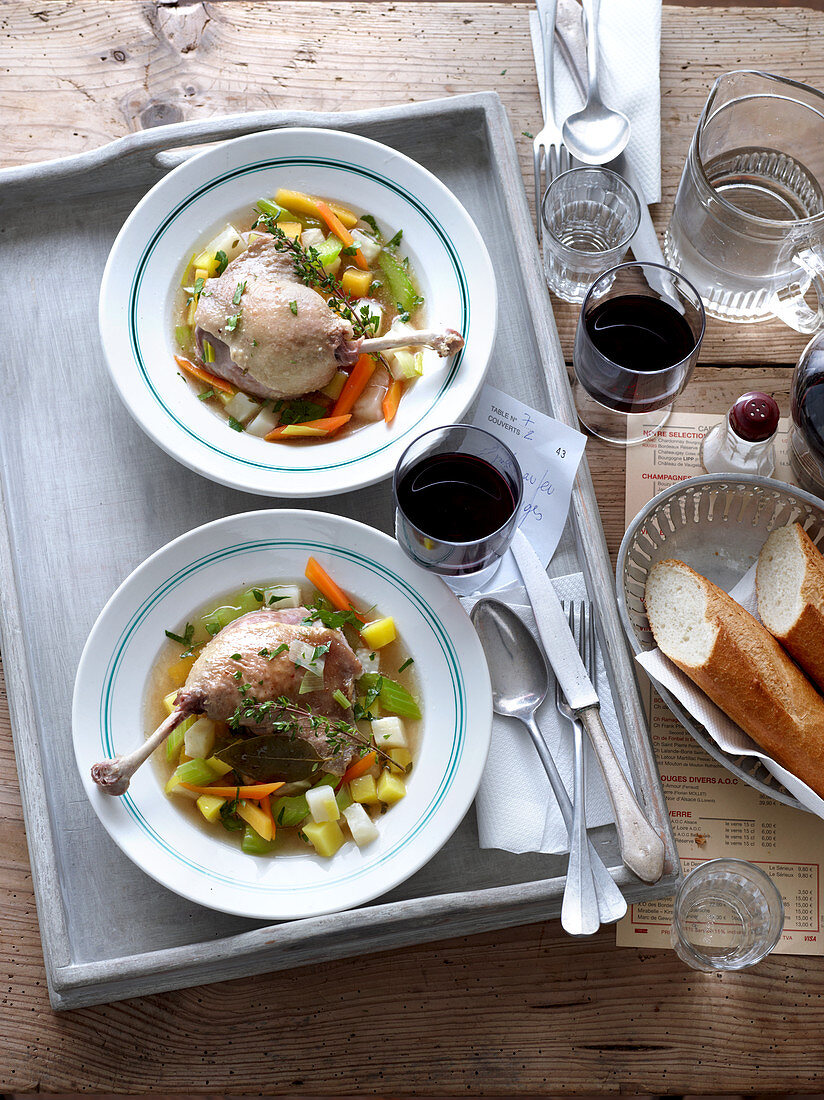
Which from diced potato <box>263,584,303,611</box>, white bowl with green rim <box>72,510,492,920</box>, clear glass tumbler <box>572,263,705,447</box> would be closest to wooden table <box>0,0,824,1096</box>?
clear glass tumbler <box>572,263,705,447</box>

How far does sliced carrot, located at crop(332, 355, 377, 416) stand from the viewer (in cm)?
185

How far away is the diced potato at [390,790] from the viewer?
5.46 ft

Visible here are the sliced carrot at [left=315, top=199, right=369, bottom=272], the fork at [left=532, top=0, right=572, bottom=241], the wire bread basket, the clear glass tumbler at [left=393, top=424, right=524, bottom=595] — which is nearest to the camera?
the clear glass tumbler at [left=393, top=424, right=524, bottom=595]

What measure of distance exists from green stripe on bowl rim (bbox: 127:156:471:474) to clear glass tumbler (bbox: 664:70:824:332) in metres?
0.51

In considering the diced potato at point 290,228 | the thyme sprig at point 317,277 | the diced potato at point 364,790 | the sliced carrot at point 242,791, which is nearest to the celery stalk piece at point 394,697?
the diced potato at point 364,790

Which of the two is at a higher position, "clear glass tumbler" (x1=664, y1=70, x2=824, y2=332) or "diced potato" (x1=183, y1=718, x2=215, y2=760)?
"clear glass tumbler" (x1=664, y1=70, x2=824, y2=332)

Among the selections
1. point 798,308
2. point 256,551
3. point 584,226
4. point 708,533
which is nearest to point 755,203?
point 798,308

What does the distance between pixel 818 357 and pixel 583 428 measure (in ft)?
1.54

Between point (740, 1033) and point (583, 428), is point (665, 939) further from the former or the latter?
point (583, 428)

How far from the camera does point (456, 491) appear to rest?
1.69 metres

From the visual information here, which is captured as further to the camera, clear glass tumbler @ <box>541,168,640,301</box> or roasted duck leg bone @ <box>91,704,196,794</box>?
clear glass tumbler @ <box>541,168,640,301</box>

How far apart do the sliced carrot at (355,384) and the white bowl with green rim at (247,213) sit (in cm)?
9

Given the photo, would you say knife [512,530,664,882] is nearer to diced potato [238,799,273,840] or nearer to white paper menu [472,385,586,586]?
white paper menu [472,385,586,586]

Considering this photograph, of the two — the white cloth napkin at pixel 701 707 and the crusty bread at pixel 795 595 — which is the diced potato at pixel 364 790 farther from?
the crusty bread at pixel 795 595
